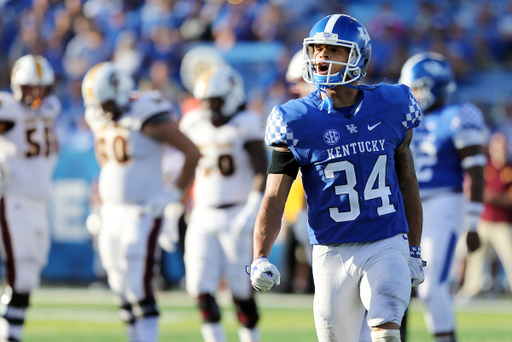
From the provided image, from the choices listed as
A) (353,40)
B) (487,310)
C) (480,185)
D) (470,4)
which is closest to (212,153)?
(480,185)

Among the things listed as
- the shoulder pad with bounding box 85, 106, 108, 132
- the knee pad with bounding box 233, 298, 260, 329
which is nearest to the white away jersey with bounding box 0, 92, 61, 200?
the shoulder pad with bounding box 85, 106, 108, 132

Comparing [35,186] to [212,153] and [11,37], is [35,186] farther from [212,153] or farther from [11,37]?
[11,37]

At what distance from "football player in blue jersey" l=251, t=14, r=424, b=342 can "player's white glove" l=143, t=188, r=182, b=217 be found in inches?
75.4

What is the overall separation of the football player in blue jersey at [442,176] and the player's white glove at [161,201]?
1640 mm

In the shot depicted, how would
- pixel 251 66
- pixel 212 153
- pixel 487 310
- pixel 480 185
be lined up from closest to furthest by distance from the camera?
1. pixel 480 185
2. pixel 212 153
3. pixel 487 310
4. pixel 251 66

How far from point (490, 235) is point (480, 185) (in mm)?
4783

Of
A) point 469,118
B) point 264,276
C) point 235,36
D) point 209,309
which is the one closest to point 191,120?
point 209,309

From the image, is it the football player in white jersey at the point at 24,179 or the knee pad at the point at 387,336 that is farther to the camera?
the football player in white jersey at the point at 24,179

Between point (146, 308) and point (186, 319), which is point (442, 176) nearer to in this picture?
point (146, 308)

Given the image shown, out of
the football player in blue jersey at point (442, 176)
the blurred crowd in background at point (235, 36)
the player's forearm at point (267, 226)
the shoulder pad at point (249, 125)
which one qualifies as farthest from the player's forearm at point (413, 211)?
the blurred crowd in background at point (235, 36)

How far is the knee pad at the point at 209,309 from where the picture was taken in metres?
5.62

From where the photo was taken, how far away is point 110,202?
5.50 m

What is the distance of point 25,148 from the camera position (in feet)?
18.9

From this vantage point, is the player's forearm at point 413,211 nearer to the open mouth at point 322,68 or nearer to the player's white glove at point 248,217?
the open mouth at point 322,68
